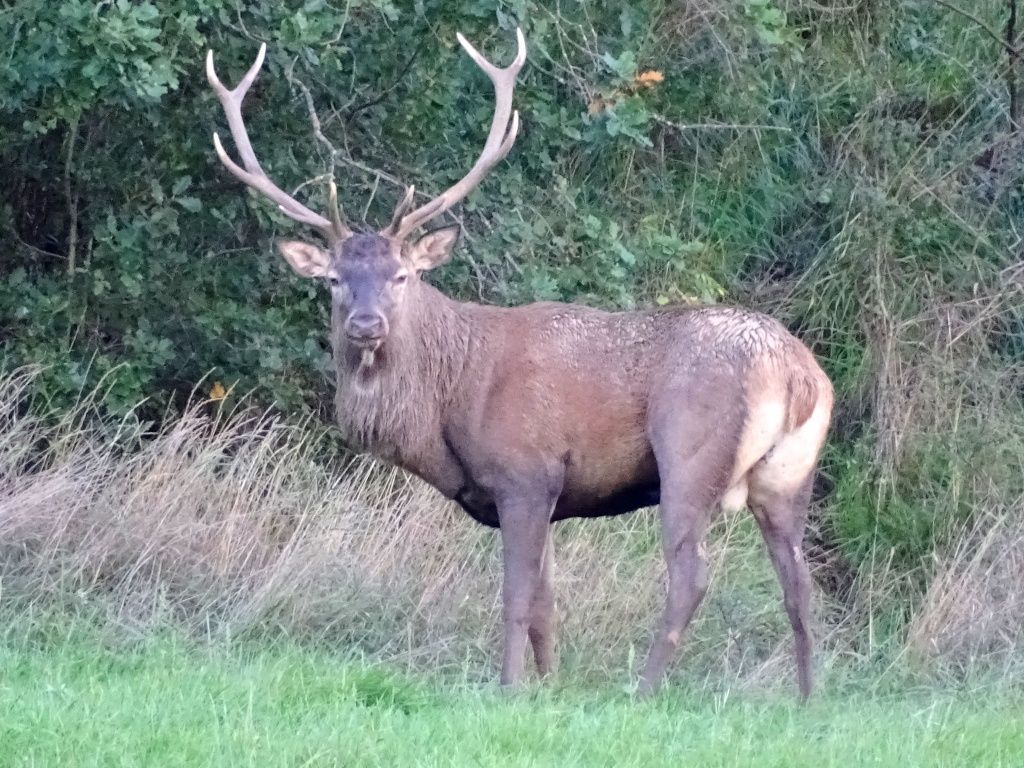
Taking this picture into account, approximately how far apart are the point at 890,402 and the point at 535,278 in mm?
3292

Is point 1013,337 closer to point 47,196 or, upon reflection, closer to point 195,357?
point 195,357

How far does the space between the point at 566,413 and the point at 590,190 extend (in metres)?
5.04

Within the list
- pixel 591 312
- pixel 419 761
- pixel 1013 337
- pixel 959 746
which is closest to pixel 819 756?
pixel 959 746

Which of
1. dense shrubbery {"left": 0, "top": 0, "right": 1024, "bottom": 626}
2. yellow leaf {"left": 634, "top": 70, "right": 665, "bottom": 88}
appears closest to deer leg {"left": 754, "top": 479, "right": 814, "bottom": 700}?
dense shrubbery {"left": 0, "top": 0, "right": 1024, "bottom": 626}

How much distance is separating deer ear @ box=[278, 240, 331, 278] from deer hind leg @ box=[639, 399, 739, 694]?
75.4 inches

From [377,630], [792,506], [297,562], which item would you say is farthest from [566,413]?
[297,562]

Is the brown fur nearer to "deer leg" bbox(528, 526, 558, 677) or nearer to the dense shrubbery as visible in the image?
"deer leg" bbox(528, 526, 558, 677)

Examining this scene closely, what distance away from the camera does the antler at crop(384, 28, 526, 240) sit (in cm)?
783

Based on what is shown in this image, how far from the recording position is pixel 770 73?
12672mm

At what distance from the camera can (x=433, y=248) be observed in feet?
26.3

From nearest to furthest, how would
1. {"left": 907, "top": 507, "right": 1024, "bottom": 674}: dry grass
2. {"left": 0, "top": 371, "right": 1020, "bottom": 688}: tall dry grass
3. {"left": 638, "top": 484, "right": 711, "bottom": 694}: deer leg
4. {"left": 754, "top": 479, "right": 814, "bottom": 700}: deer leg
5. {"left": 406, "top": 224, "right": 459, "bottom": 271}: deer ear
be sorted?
{"left": 638, "top": 484, "right": 711, "bottom": 694}: deer leg
{"left": 754, "top": 479, "right": 814, "bottom": 700}: deer leg
{"left": 406, "top": 224, "right": 459, "bottom": 271}: deer ear
{"left": 0, "top": 371, "right": 1020, "bottom": 688}: tall dry grass
{"left": 907, "top": 507, "right": 1024, "bottom": 674}: dry grass

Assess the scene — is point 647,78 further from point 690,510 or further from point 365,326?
point 690,510

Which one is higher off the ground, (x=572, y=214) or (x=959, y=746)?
(x=572, y=214)

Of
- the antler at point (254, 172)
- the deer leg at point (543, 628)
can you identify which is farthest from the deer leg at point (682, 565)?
the antler at point (254, 172)
